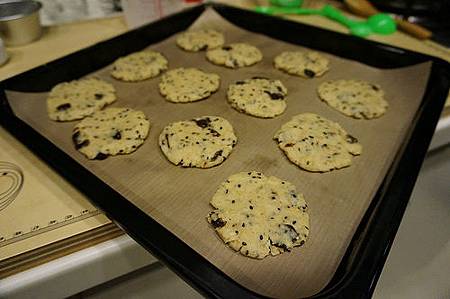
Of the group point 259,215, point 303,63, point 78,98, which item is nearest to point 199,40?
point 303,63

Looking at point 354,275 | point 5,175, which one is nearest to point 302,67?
point 354,275

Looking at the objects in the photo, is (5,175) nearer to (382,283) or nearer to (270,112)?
(270,112)

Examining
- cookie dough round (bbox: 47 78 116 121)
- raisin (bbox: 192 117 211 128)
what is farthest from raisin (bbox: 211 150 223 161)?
cookie dough round (bbox: 47 78 116 121)

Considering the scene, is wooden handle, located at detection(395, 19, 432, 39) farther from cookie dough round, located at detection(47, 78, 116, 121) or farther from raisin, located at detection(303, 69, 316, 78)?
cookie dough round, located at detection(47, 78, 116, 121)

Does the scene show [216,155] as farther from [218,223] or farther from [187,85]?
[187,85]

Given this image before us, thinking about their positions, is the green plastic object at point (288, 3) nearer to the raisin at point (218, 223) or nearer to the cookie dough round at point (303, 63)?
the cookie dough round at point (303, 63)
